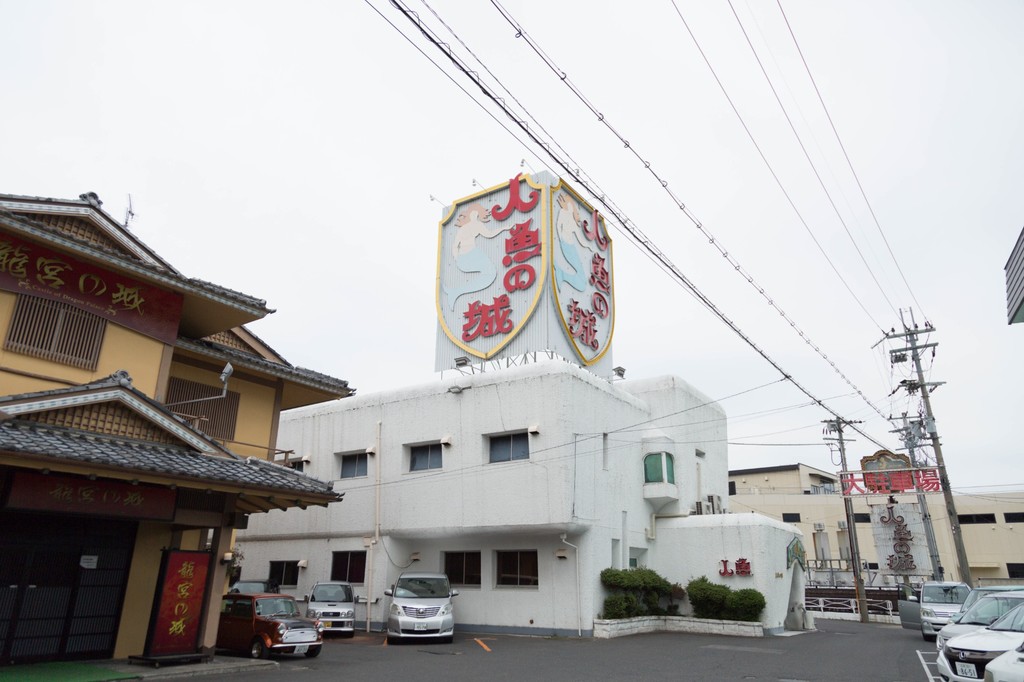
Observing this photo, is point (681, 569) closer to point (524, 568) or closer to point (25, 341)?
point (524, 568)

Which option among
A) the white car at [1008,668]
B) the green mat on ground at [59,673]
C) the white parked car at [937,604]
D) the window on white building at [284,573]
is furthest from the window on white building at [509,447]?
the white car at [1008,668]

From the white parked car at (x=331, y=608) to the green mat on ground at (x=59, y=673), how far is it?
8.25m

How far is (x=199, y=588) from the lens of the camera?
1290cm

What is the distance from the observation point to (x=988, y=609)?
12688 millimetres

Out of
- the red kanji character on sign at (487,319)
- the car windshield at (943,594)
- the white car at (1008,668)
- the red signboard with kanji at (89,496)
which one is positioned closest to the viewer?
the white car at (1008,668)

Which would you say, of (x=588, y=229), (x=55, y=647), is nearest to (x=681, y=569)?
(x=588, y=229)

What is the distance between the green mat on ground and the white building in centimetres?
1139

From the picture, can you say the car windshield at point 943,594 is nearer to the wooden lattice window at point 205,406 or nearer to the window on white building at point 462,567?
the window on white building at point 462,567

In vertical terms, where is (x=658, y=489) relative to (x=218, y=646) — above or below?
above

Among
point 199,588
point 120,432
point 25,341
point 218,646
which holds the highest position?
point 25,341

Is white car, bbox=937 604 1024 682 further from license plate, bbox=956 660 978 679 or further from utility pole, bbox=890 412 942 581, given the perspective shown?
utility pole, bbox=890 412 942 581

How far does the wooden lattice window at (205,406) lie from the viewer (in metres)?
15.3

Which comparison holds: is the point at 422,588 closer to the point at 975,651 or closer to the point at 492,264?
the point at 492,264

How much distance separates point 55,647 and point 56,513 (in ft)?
9.61
